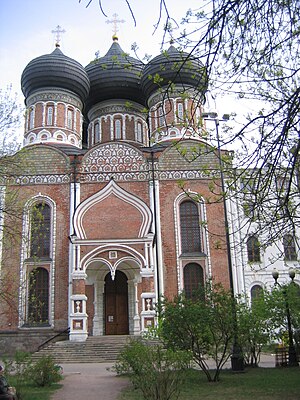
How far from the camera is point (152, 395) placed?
259 inches

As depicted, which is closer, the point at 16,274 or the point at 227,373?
the point at 227,373

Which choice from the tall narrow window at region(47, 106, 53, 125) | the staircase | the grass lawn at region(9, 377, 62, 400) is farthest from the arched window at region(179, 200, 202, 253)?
the grass lawn at region(9, 377, 62, 400)

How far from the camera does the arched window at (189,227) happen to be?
797 inches

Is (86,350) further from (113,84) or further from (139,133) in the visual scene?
(113,84)

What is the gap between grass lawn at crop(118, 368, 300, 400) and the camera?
7974 millimetres

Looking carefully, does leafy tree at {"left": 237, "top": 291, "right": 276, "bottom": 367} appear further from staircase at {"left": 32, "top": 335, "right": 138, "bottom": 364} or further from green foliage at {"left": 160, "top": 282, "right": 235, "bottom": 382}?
staircase at {"left": 32, "top": 335, "right": 138, "bottom": 364}

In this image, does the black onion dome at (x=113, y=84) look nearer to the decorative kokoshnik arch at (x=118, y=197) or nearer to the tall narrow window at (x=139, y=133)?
the tall narrow window at (x=139, y=133)

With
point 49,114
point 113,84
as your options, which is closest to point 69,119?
point 49,114

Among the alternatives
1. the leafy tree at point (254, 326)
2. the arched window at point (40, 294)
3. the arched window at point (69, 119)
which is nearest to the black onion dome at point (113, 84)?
the arched window at point (69, 119)

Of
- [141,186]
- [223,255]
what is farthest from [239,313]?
[141,186]

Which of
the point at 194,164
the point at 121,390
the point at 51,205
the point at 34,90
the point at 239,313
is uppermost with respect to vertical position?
the point at 34,90

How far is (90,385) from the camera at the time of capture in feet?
32.2

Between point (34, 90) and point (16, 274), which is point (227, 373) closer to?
point (16, 274)

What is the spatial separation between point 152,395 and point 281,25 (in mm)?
5249
